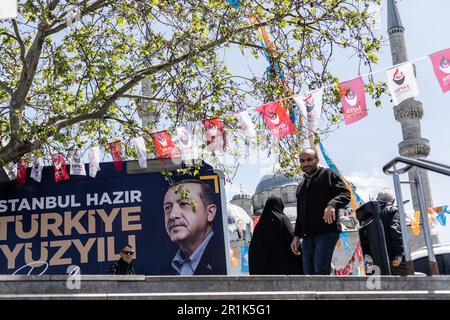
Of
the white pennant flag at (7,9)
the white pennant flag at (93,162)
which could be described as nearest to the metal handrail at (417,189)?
the white pennant flag at (7,9)

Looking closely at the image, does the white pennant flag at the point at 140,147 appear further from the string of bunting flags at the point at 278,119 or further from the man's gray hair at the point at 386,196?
the man's gray hair at the point at 386,196

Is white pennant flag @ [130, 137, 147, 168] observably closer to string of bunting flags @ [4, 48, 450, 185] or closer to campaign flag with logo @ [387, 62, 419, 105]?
string of bunting flags @ [4, 48, 450, 185]

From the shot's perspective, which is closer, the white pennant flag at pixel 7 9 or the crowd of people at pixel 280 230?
the white pennant flag at pixel 7 9

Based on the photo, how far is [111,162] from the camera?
1018 cm

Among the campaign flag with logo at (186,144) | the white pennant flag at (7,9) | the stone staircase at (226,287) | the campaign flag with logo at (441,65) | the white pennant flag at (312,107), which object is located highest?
the campaign flag with logo at (441,65)

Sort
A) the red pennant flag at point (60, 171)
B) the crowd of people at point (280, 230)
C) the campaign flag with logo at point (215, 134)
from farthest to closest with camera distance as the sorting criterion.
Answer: the campaign flag with logo at point (215, 134) → the red pennant flag at point (60, 171) → the crowd of people at point (280, 230)

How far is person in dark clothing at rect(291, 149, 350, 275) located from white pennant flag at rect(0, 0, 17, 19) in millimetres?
3300

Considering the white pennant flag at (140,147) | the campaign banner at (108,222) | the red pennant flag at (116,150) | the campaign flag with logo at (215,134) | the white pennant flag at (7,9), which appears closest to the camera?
the white pennant flag at (7,9)

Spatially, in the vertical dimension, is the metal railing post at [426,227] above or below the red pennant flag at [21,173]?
below

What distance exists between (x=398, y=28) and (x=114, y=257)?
50.2 m

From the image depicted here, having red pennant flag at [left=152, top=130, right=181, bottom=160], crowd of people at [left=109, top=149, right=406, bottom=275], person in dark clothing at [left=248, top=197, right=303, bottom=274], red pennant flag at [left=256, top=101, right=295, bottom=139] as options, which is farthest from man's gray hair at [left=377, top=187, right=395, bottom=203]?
red pennant flag at [left=152, top=130, right=181, bottom=160]

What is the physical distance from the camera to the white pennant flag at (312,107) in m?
Result: 10.0

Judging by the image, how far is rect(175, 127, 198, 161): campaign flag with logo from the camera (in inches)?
398

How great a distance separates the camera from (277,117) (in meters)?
10.4
